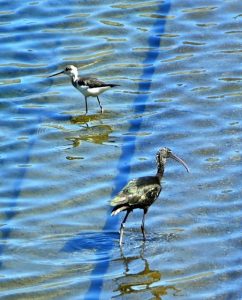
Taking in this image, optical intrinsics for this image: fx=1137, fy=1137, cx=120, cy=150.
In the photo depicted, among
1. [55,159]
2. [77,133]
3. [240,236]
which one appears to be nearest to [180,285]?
[240,236]

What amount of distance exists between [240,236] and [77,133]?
4324 millimetres

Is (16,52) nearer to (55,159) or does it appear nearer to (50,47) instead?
(50,47)


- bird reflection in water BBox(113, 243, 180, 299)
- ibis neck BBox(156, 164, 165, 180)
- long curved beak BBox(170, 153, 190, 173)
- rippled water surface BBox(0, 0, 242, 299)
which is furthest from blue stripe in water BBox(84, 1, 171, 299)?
long curved beak BBox(170, 153, 190, 173)

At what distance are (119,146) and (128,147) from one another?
0.56ft

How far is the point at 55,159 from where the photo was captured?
14.6m

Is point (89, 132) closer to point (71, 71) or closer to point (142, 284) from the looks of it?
point (71, 71)

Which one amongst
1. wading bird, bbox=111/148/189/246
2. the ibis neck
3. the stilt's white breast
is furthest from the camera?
the stilt's white breast

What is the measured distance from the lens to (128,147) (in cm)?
1484

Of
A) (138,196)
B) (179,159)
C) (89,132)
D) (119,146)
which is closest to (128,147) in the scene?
(119,146)

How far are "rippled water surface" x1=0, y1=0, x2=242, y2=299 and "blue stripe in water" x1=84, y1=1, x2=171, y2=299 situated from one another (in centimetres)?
2

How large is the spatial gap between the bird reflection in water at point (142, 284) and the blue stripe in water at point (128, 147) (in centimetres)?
21

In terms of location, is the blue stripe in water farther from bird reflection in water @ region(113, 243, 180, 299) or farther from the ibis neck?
the ibis neck

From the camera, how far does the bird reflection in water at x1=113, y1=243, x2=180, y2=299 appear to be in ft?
36.6

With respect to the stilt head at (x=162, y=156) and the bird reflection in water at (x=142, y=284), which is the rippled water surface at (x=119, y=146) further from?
the stilt head at (x=162, y=156)
